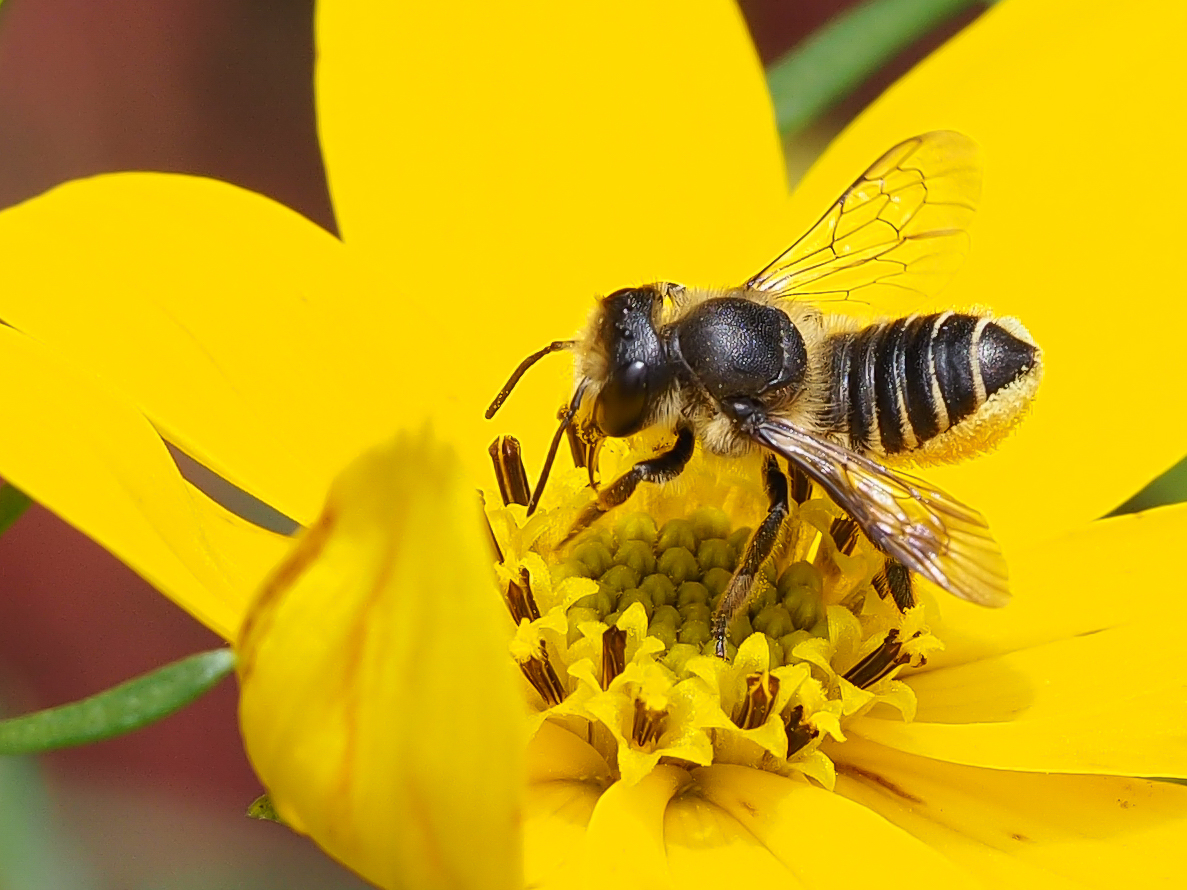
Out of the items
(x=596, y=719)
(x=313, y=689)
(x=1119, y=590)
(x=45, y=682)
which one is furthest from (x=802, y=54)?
(x=45, y=682)

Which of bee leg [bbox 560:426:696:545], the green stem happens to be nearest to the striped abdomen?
bee leg [bbox 560:426:696:545]

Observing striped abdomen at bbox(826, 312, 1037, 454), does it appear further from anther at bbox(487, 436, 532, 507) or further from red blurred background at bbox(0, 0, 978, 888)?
red blurred background at bbox(0, 0, 978, 888)

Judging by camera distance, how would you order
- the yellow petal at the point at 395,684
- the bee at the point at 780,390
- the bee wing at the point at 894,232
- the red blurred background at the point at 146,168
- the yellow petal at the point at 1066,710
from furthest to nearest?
1. the red blurred background at the point at 146,168
2. the bee wing at the point at 894,232
3. the bee at the point at 780,390
4. the yellow petal at the point at 1066,710
5. the yellow petal at the point at 395,684

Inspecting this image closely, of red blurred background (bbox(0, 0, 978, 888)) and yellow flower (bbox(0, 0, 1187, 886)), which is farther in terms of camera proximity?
red blurred background (bbox(0, 0, 978, 888))

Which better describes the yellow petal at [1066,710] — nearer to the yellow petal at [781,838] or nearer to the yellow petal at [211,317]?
the yellow petal at [781,838]

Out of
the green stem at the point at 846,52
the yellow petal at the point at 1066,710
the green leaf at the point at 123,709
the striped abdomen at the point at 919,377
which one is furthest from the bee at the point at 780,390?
the green leaf at the point at 123,709

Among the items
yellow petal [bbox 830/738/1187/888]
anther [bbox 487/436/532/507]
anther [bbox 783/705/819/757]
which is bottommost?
yellow petal [bbox 830/738/1187/888]

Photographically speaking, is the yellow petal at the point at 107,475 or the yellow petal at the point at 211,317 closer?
the yellow petal at the point at 107,475
